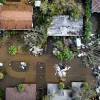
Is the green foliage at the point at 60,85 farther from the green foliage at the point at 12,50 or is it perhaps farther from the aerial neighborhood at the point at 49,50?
the green foliage at the point at 12,50

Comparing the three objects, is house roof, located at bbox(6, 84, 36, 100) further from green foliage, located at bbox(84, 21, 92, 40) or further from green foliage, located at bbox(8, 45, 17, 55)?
green foliage, located at bbox(84, 21, 92, 40)

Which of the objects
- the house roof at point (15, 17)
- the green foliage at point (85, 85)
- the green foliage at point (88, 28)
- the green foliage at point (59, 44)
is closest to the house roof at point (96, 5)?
the green foliage at point (88, 28)

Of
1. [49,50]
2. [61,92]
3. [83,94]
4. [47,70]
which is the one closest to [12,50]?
[49,50]

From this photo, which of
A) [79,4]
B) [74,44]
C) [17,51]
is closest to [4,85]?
[17,51]

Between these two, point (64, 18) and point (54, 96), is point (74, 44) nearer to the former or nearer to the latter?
point (64, 18)

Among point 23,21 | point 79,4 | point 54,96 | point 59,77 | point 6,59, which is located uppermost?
point 79,4

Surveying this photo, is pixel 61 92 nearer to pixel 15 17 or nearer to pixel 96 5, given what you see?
pixel 15 17
